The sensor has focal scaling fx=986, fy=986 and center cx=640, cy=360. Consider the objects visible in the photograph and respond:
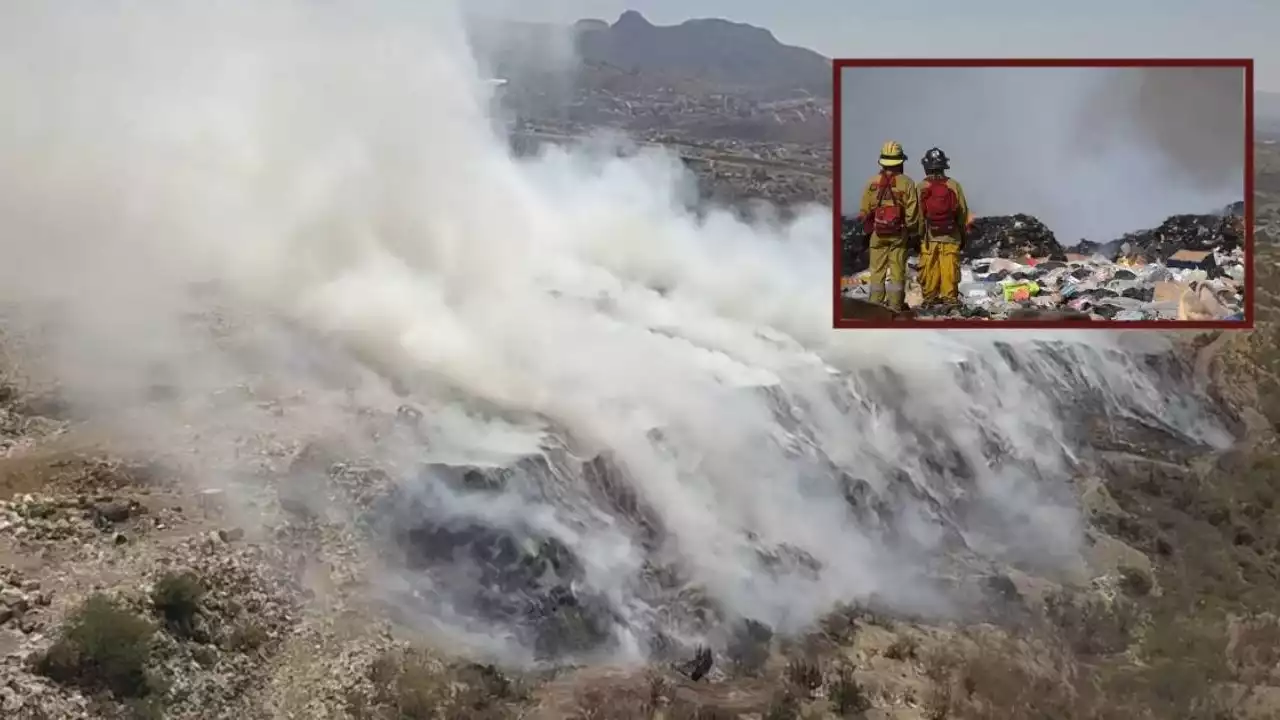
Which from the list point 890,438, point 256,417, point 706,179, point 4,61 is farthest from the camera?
point 706,179

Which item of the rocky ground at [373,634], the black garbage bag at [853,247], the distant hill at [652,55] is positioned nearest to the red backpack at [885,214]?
the black garbage bag at [853,247]

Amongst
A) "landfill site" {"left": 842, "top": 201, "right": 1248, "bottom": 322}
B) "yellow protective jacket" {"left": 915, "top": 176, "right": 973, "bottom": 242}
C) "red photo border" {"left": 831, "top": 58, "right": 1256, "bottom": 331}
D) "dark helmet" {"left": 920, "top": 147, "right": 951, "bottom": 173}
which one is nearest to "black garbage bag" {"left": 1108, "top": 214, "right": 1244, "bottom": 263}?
"landfill site" {"left": 842, "top": 201, "right": 1248, "bottom": 322}

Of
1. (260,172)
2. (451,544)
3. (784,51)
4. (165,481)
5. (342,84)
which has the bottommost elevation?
(451,544)

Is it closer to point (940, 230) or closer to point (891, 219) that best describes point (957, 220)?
point (940, 230)

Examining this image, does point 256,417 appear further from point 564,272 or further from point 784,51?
point 784,51

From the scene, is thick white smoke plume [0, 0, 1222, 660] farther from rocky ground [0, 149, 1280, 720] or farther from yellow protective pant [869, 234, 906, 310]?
yellow protective pant [869, 234, 906, 310]

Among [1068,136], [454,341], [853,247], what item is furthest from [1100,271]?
[454,341]

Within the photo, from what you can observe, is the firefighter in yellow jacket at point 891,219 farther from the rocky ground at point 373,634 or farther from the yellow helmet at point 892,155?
the rocky ground at point 373,634

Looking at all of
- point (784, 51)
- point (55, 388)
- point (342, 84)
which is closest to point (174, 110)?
point (342, 84)
